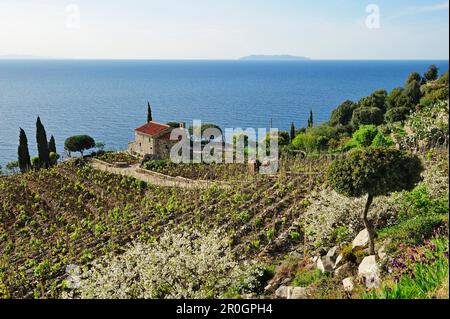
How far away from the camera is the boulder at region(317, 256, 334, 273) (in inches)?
417

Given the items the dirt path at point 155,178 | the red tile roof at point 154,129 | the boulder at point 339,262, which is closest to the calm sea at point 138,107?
the red tile roof at point 154,129

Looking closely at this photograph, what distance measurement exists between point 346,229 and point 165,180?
16.4m

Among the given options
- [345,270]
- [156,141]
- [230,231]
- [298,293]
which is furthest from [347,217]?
[156,141]

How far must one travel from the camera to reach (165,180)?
27.8 meters

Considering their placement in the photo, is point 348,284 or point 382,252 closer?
point 348,284

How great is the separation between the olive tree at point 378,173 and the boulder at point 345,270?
56 centimetres

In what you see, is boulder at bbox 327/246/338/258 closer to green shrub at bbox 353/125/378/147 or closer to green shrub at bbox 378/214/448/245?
green shrub at bbox 378/214/448/245

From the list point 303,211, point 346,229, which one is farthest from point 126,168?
point 346,229

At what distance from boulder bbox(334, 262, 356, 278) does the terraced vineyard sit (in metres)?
4.15

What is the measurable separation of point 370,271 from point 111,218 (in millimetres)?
14423

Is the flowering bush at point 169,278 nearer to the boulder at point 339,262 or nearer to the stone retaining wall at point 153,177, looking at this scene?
the boulder at point 339,262

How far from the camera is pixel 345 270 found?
10109mm

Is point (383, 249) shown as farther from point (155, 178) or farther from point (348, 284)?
point (155, 178)

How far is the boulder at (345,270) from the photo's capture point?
9969 millimetres
